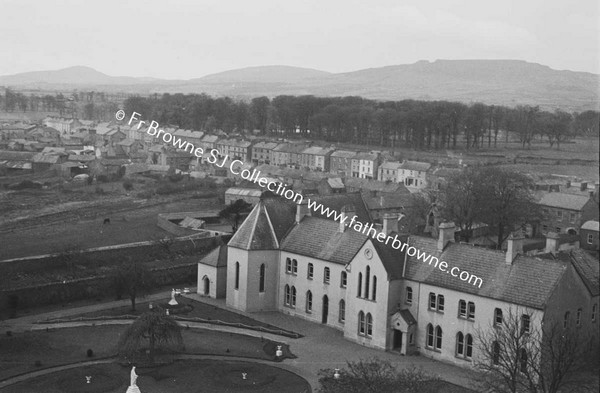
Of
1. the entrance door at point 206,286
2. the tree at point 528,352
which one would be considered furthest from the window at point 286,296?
the tree at point 528,352

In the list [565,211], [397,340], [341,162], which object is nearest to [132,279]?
[397,340]

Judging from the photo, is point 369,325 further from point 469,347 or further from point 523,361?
point 523,361

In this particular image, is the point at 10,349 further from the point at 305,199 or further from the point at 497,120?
the point at 497,120

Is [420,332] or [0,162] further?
[0,162]

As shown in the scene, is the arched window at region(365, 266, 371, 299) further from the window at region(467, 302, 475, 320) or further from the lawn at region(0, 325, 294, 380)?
the window at region(467, 302, 475, 320)

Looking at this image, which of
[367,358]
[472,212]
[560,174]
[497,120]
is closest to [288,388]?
[367,358]
